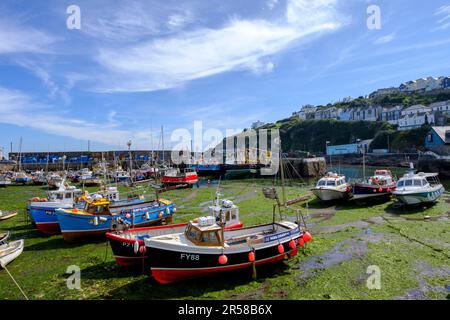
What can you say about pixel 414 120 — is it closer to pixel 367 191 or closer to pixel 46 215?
pixel 367 191

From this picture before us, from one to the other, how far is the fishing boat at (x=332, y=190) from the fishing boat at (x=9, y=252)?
22658mm

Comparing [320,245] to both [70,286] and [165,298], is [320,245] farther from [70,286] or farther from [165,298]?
[70,286]

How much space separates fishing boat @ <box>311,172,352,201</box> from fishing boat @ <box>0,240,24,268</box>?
22.7 m

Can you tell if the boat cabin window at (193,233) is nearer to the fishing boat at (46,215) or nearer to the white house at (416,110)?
the fishing boat at (46,215)

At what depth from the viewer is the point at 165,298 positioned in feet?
33.8

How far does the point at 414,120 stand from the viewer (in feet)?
342

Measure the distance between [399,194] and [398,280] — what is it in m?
13.6

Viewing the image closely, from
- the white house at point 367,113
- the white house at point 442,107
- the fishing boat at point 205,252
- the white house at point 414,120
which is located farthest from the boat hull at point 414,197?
the white house at point 367,113

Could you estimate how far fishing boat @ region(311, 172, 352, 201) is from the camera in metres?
26.4

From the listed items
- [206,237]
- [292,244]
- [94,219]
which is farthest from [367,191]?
[94,219]

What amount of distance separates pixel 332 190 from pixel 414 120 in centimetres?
9872

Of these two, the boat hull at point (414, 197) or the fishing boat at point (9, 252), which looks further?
the boat hull at point (414, 197)

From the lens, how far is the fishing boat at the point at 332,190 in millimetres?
26422
